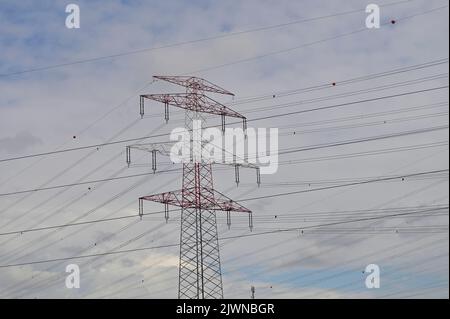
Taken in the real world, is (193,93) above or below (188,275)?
above

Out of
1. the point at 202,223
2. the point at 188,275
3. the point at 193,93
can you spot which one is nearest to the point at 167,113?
the point at 193,93

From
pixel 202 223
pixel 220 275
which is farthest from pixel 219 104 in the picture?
pixel 220 275
